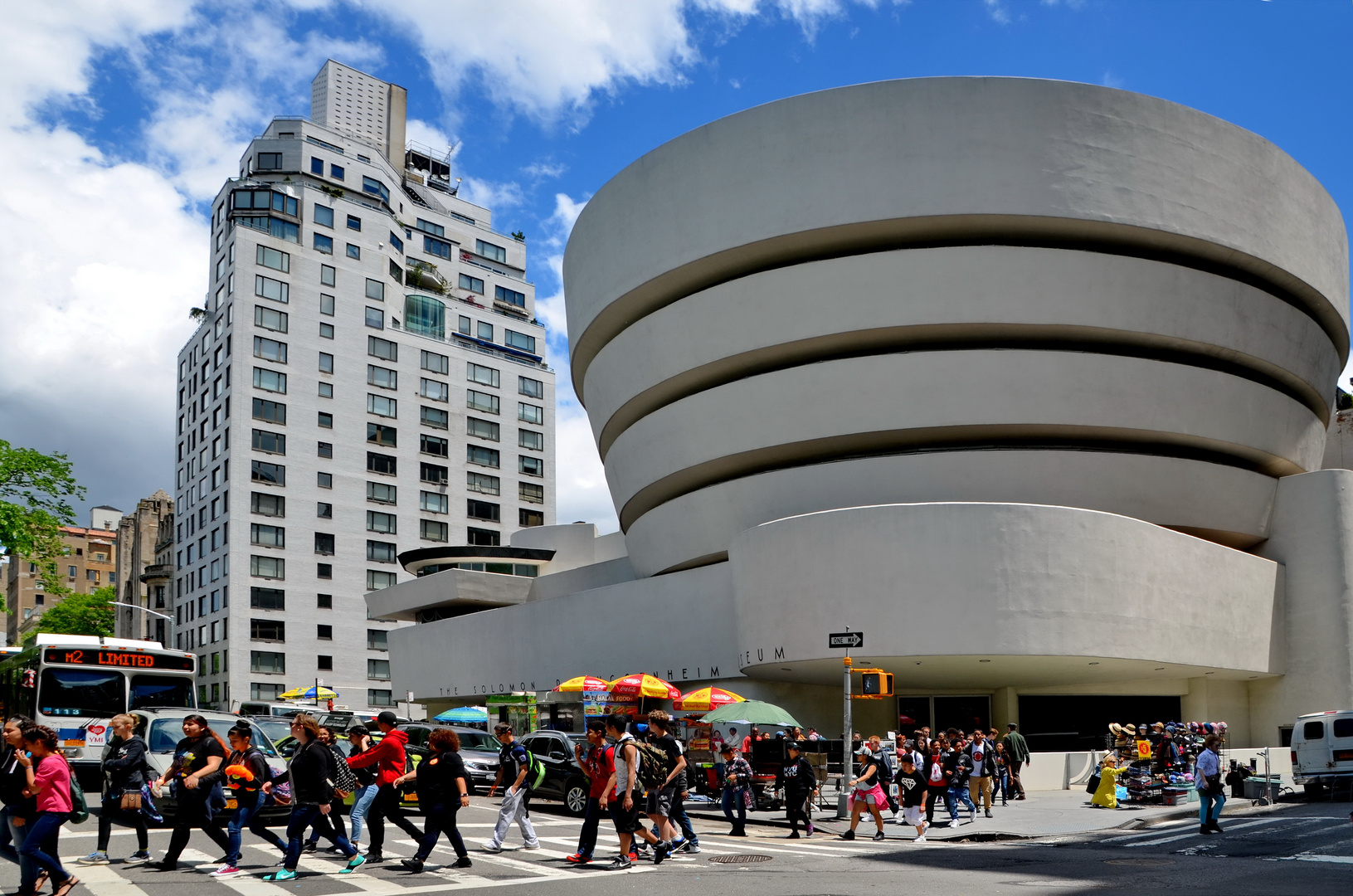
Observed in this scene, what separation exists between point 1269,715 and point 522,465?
189ft

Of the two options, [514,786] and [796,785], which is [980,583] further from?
[514,786]

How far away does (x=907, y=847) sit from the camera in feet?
57.9

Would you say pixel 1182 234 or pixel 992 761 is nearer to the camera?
pixel 992 761

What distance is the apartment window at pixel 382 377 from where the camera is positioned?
78312 millimetres

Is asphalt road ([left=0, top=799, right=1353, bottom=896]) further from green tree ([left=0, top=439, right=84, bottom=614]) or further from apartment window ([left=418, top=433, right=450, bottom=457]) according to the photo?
apartment window ([left=418, top=433, right=450, bottom=457])

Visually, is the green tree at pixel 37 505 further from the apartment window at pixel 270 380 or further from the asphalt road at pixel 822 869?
the apartment window at pixel 270 380

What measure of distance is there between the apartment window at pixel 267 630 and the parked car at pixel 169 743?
52.5 metres

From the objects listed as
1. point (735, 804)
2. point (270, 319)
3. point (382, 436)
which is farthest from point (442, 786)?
point (382, 436)

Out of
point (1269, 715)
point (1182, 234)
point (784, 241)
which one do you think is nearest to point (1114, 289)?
point (1182, 234)

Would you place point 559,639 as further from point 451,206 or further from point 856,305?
point 451,206

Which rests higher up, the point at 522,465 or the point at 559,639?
the point at 522,465

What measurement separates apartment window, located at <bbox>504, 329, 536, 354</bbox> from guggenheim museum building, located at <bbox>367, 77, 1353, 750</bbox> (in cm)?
5060

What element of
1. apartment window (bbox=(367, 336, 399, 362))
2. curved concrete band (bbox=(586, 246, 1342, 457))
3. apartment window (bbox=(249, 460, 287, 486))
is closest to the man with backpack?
curved concrete band (bbox=(586, 246, 1342, 457))

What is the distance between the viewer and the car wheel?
22453 mm
